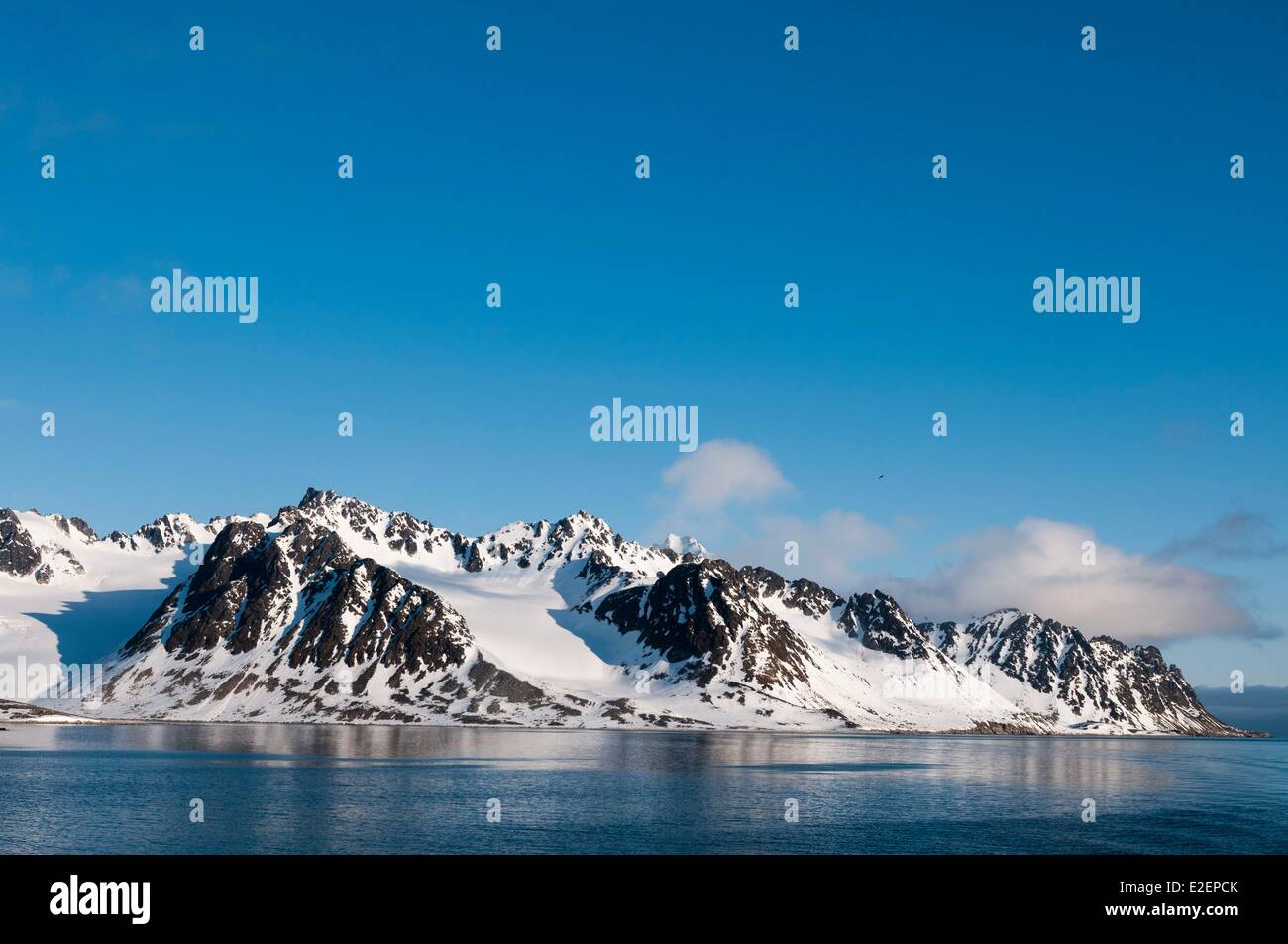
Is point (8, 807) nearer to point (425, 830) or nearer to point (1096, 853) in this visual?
point (425, 830)

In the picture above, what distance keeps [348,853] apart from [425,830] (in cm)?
1593
